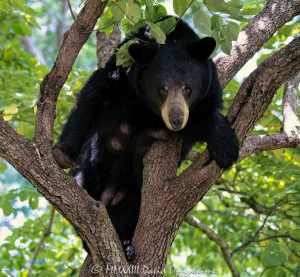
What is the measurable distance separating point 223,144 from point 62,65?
118 centimetres

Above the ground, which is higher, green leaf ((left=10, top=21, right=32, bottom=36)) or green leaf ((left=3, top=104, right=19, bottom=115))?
green leaf ((left=10, top=21, right=32, bottom=36))

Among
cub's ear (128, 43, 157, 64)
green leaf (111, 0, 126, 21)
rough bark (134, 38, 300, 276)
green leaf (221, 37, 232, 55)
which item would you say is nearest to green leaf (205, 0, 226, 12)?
green leaf (221, 37, 232, 55)

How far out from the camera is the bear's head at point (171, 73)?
4.00 m

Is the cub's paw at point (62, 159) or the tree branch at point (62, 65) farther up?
the tree branch at point (62, 65)

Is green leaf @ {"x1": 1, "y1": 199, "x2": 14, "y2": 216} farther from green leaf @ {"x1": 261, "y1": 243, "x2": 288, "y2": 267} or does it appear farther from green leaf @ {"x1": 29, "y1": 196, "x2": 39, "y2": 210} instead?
green leaf @ {"x1": 261, "y1": 243, "x2": 288, "y2": 267}

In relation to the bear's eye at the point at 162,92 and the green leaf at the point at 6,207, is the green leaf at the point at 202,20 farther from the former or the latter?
the green leaf at the point at 6,207

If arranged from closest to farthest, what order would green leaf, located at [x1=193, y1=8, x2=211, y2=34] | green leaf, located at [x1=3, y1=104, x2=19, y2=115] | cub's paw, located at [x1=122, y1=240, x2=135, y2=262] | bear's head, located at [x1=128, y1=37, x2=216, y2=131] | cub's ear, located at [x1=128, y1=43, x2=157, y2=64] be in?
green leaf, located at [x1=193, y1=8, x2=211, y2=34] → cub's paw, located at [x1=122, y1=240, x2=135, y2=262] → cub's ear, located at [x1=128, y1=43, x2=157, y2=64] → bear's head, located at [x1=128, y1=37, x2=216, y2=131] → green leaf, located at [x1=3, y1=104, x2=19, y2=115]

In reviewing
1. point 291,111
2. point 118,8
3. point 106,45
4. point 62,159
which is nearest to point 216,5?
point 118,8

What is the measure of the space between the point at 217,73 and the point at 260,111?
3.72ft

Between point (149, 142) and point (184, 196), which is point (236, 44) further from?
point (184, 196)

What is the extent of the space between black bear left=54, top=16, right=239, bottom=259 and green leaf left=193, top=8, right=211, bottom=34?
2.95 ft

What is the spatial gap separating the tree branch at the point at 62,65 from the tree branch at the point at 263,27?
4.50 feet

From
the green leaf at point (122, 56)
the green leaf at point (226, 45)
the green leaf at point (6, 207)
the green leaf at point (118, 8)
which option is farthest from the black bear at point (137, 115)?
the green leaf at point (118, 8)

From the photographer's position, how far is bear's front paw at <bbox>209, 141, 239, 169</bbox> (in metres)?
3.45
